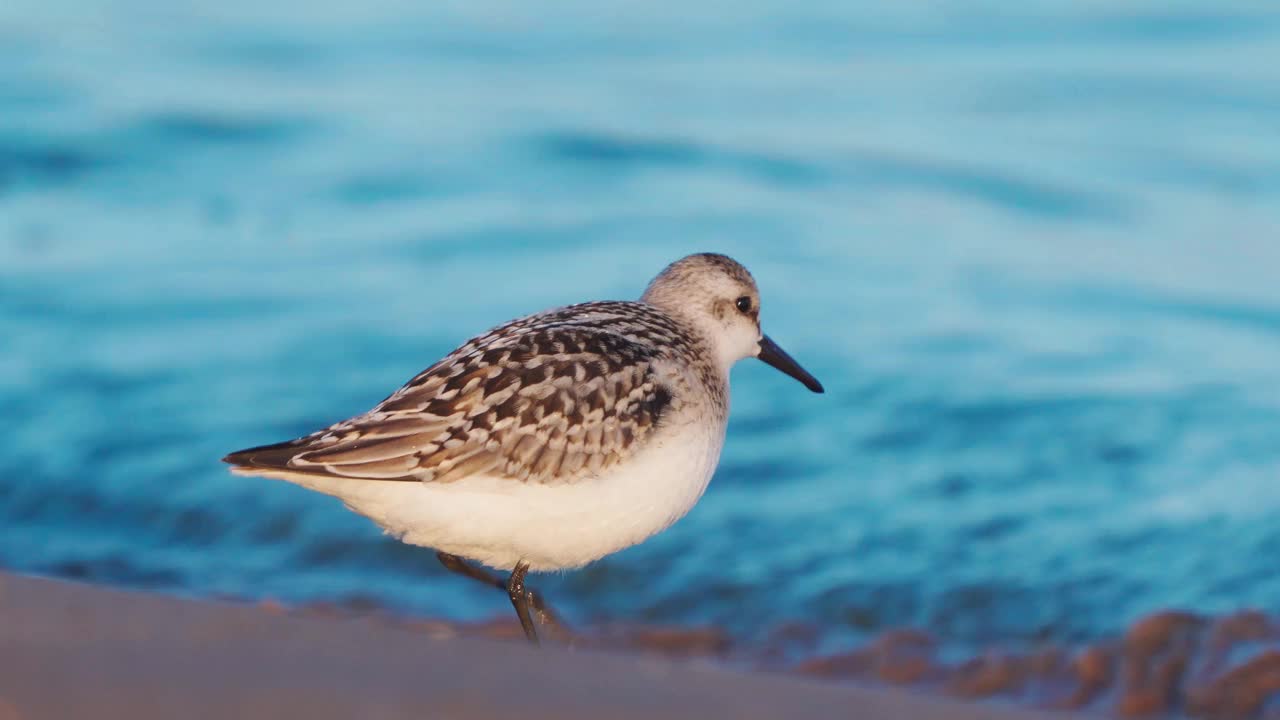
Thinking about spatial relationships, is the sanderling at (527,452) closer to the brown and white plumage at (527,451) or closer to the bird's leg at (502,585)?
the brown and white plumage at (527,451)

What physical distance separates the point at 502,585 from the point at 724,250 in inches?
186

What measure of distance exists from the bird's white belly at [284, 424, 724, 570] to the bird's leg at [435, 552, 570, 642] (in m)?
0.30

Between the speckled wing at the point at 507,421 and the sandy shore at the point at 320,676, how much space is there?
0.54 metres

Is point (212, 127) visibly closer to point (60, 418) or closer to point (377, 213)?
point (377, 213)

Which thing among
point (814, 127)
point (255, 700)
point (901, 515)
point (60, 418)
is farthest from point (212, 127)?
point (255, 700)

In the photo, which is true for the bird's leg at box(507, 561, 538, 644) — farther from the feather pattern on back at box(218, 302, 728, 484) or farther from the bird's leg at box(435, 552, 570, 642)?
the feather pattern on back at box(218, 302, 728, 484)

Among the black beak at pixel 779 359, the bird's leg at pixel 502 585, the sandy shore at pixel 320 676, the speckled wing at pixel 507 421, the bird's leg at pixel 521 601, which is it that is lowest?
the sandy shore at pixel 320 676

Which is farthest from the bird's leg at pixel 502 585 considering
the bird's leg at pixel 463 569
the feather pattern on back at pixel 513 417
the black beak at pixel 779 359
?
the black beak at pixel 779 359

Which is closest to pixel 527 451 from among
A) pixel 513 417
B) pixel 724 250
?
pixel 513 417

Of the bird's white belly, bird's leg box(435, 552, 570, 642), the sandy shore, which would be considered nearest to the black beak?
the bird's white belly

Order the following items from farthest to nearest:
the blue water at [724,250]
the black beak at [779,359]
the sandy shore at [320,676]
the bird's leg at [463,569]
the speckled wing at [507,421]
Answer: the blue water at [724,250] < the black beak at [779,359] < the bird's leg at [463,569] < the speckled wing at [507,421] < the sandy shore at [320,676]

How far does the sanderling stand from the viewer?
183 inches

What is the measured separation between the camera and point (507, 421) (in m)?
4.73

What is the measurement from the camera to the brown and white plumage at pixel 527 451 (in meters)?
4.65
